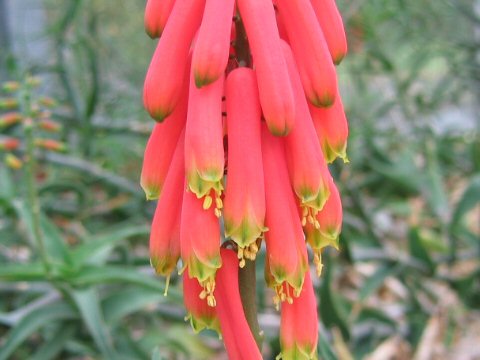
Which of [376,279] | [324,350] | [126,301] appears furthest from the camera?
[376,279]

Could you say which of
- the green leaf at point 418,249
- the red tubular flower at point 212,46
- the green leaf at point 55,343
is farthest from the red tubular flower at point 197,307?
the green leaf at point 418,249

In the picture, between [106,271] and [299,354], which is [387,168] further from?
[299,354]

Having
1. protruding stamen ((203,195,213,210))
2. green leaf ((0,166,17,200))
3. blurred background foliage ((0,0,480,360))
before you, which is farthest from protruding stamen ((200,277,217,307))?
green leaf ((0,166,17,200))

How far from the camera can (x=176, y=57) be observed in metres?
1.15

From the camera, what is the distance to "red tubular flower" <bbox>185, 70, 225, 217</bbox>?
1.07 meters

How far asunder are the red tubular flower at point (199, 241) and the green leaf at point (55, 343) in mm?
1304

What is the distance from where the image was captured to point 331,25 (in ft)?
3.93

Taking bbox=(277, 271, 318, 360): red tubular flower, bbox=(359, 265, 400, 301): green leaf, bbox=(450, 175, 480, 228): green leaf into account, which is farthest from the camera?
bbox=(450, 175, 480, 228): green leaf

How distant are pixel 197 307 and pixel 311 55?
430 millimetres

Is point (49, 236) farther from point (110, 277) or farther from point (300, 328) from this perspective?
point (300, 328)

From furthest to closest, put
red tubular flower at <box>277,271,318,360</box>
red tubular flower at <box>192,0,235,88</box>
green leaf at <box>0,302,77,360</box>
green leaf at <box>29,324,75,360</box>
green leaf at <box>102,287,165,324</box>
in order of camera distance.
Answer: green leaf at <box>29,324,75,360</box> → green leaf at <box>102,287,165,324</box> → green leaf at <box>0,302,77,360</box> → red tubular flower at <box>277,271,318,360</box> → red tubular flower at <box>192,0,235,88</box>

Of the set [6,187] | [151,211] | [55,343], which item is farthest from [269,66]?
[151,211]

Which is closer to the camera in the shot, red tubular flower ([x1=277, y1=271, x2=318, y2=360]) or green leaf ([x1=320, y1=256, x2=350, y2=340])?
red tubular flower ([x1=277, y1=271, x2=318, y2=360])

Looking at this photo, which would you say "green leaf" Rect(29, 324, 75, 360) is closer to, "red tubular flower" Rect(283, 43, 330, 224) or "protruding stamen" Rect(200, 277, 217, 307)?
"protruding stamen" Rect(200, 277, 217, 307)
